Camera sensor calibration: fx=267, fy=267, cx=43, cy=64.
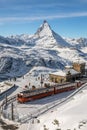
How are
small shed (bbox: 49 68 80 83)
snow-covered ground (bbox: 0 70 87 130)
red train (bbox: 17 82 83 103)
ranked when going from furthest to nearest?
small shed (bbox: 49 68 80 83), red train (bbox: 17 82 83 103), snow-covered ground (bbox: 0 70 87 130)

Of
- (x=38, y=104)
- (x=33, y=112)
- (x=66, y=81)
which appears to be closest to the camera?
(x=33, y=112)

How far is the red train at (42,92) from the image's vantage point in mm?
76000

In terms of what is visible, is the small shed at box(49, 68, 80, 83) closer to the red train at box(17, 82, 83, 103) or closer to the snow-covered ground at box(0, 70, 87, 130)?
the red train at box(17, 82, 83, 103)

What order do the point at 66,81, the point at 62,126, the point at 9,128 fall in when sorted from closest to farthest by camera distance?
the point at 62,126, the point at 9,128, the point at 66,81

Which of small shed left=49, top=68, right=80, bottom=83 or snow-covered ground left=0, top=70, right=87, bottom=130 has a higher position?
small shed left=49, top=68, right=80, bottom=83

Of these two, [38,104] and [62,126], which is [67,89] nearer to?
[38,104]

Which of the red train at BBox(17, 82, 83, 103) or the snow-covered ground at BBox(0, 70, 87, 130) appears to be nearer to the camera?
the snow-covered ground at BBox(0, 70, 87, 130)

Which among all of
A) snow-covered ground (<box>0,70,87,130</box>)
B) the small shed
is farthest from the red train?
the small shed

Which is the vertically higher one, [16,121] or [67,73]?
[67,73]

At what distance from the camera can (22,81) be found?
10744cm

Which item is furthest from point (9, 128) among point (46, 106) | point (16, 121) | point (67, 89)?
point (67, 89)

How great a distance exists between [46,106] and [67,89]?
20.5 metres

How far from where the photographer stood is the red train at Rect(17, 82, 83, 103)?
249 feet

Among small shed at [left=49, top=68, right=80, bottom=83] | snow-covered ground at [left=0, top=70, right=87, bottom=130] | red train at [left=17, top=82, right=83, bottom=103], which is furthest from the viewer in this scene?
small shed at [left=49, top=68, right=80, bottom=83]
